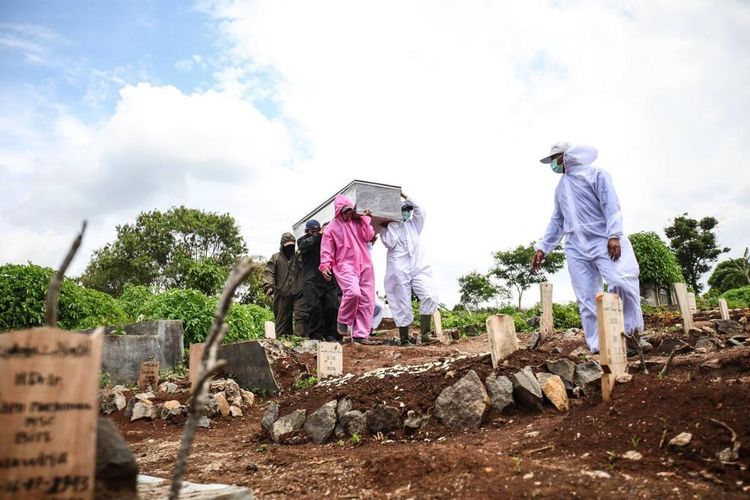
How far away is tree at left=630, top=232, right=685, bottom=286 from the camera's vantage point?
1491cm

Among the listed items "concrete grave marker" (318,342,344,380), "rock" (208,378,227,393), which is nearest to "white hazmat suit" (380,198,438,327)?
"concrete grave marker" (318,342,344,380)

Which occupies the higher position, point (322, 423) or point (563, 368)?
point (563, 368)

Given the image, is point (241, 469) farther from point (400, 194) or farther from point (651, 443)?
point (400, 194)

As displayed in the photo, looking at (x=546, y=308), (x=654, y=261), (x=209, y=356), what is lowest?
(x=209, y=356)

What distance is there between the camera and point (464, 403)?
12.5 feet

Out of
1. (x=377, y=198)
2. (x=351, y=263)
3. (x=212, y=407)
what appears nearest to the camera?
(x=212, y=407)

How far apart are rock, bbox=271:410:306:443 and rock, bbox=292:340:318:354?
10.6 feet

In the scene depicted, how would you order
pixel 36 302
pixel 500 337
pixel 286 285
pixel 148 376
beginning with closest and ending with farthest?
pixel 500 337 < pixel 148 376 < pixel 36 302 < pixel 286 285

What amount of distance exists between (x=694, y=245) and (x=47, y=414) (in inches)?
1292

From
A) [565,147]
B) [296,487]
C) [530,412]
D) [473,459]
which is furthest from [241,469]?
[565,147]

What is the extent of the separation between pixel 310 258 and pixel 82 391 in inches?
293

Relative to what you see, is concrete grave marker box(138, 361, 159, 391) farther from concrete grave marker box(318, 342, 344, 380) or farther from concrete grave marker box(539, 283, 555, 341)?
concrete grave marker box(539, 283, 555, 341)

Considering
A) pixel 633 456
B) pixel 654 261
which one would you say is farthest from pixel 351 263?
pixel 654 261

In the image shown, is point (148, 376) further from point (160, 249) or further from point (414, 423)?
point (160, 249)
